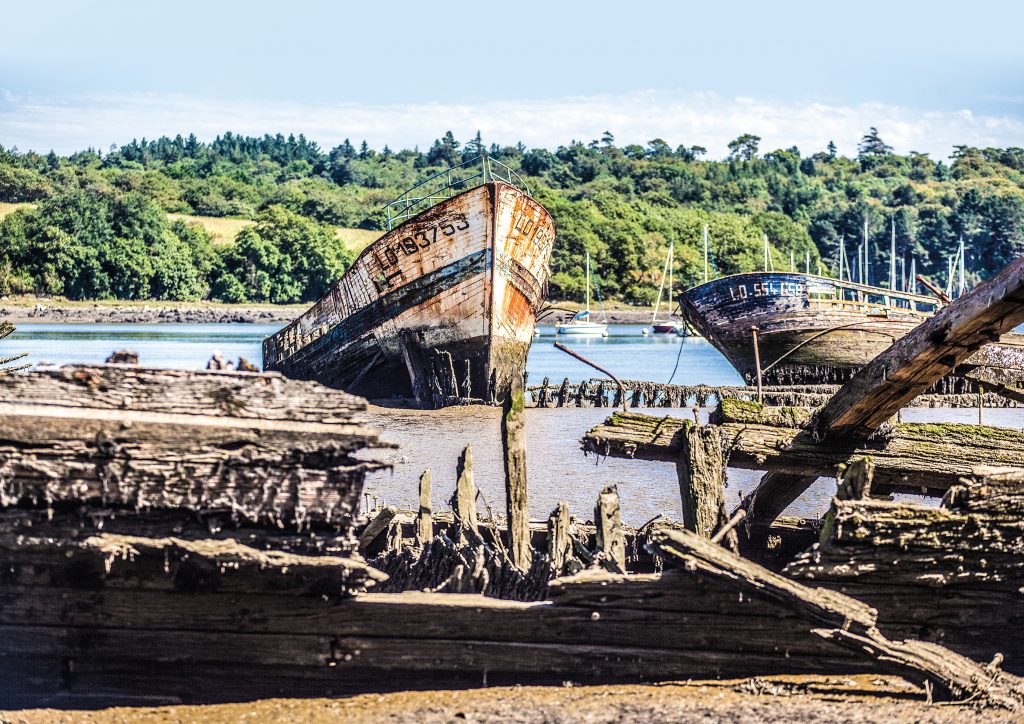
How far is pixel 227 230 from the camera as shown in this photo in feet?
375

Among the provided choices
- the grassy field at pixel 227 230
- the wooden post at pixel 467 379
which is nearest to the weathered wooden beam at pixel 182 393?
the wooden post at pixel 467 379

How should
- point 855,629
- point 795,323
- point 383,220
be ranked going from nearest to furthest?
point 855,629 → point 795,323 → point 383,220

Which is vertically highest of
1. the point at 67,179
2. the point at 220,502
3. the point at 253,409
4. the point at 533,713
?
the point at 67,179

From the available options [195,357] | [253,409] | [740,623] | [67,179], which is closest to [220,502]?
[253,409]

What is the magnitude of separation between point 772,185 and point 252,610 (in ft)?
583

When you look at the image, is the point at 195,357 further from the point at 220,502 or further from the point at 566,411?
the point at 220,502

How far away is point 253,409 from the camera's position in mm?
6258

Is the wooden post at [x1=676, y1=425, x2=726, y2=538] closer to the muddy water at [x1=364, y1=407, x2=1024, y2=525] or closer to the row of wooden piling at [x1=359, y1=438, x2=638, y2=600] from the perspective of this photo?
the row of wooden piling at [x1=359, y1=438, x2=638, y2=600]

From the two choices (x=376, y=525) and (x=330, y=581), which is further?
(x=376, y=525)

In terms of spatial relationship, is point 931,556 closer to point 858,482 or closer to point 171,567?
point 858,482

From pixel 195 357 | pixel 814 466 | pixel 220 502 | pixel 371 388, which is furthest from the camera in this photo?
pixel 195 357

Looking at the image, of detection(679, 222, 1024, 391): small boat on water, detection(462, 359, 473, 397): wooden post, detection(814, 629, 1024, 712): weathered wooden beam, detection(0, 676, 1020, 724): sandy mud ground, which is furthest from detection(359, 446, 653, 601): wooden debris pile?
detection(679, 222, 1024, 391): small boat on water

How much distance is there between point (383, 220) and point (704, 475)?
352 ft

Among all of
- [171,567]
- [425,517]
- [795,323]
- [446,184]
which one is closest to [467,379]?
[446,184]
